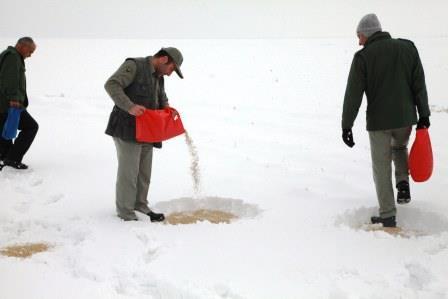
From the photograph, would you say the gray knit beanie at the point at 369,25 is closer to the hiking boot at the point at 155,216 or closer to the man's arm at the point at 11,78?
the hiking boot at the point at 155,216

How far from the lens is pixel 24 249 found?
4355 millimetres

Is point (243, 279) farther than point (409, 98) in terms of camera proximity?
No

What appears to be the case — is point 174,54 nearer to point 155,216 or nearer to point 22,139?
point 155,216

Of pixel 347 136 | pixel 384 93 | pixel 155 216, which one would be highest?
pixel 384 93

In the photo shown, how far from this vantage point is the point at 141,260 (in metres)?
4.01

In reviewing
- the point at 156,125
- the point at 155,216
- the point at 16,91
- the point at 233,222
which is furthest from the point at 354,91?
the point at 16,91

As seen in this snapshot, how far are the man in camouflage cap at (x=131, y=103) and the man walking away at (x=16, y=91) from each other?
99.2 inches

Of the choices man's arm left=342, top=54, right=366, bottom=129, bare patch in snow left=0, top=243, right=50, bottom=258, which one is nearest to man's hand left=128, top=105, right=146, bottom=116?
bare patch in snow left=0, top=243, right=50, bottom=258

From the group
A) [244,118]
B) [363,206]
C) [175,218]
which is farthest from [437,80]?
[175,218]

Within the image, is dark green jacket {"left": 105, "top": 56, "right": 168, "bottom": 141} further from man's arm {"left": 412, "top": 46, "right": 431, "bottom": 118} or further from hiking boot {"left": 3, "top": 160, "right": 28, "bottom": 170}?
hiking boot {"left": 3, "top": 160, "right": 28, "bottom": 170}

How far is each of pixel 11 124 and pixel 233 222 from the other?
12.2 feet

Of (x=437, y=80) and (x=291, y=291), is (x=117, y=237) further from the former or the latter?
(x=437, y=80)

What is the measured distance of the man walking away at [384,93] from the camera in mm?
4809

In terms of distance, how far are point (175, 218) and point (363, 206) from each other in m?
2.08
